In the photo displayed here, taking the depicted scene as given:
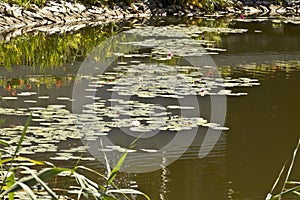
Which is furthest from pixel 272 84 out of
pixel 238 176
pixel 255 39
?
pixel 255 39

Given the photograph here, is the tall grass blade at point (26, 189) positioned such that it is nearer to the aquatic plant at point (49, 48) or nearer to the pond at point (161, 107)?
the pond at point (161, 107)

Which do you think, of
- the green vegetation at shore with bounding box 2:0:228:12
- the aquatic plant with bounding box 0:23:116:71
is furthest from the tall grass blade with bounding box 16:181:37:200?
the green vegetation at shore with bounding box 2:0:228:12

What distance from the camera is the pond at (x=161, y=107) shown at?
446cm

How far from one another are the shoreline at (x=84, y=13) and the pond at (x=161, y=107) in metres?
0.90

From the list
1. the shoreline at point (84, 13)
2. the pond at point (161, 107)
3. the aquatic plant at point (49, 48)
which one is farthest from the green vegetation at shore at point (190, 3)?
the pond at point (161, 107)

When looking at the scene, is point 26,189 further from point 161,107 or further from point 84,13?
point 84,13

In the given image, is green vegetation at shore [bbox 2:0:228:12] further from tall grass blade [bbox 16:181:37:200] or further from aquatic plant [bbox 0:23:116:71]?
tall grass blade [bbox 16:181:37:200]

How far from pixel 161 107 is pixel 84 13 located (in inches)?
294

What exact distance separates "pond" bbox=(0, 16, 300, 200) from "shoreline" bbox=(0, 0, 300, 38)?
90 cm

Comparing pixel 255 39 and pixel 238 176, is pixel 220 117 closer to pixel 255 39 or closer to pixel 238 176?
pixel 238 176

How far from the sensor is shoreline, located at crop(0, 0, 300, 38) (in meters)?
11.4

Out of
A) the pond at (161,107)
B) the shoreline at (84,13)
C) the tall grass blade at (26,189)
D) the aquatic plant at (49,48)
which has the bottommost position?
the pond at (161,107)

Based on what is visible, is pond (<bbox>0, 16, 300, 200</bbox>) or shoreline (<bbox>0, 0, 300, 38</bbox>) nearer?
pond (<bbox>0, 16, 300, 200</bbox>)

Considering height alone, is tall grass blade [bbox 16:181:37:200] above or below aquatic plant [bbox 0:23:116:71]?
above
